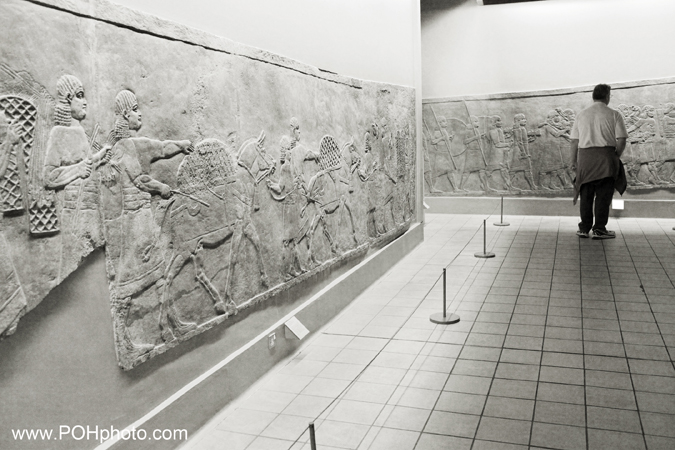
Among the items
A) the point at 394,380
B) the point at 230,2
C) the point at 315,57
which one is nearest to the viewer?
the point at 230,2

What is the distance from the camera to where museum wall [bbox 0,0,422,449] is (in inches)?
95.0

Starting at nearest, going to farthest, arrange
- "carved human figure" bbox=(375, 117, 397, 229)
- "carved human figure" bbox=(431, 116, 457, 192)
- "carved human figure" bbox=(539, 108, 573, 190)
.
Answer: "carved human figure" bbox=(375, 117, 397, 229) < "carved human figure" bbox=(539, 108, 573, 190) < "carved human figure" bbox=(431, 116, 457, 192)

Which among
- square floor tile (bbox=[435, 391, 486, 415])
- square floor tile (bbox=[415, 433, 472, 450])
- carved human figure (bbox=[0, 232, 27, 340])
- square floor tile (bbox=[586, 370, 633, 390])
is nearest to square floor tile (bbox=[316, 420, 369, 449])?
square floor tile (bbox=[415, 433, 472, 450])

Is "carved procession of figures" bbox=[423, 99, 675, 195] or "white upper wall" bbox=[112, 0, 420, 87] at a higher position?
"white upper wall" bbox=[112, 0, 420, 87]

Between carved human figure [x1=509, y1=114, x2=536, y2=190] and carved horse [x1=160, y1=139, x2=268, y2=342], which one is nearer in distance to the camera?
carved horse [x1=160, y1=139, x2=268, y2=342]

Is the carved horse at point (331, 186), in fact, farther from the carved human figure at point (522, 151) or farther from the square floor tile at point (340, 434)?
the carved human figure at point (522, 151)

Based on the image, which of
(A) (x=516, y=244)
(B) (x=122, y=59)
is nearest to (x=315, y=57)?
(B) (x=122, y=59)

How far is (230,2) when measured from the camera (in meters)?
3.84

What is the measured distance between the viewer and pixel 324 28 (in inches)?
209

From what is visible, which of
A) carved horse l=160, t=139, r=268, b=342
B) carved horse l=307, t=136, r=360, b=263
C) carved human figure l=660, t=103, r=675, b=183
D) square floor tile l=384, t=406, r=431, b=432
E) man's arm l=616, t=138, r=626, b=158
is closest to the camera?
carved horse l=160, t=139, r=268, b=342

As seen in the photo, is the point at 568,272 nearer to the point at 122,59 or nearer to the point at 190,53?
the point at 190,53

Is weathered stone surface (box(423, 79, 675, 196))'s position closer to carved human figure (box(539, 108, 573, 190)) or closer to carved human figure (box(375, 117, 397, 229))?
carved human figure (box(539, 108, 573, 190))

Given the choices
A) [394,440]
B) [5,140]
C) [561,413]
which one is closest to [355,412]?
[394,440]

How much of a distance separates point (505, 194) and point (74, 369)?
9.73 m
